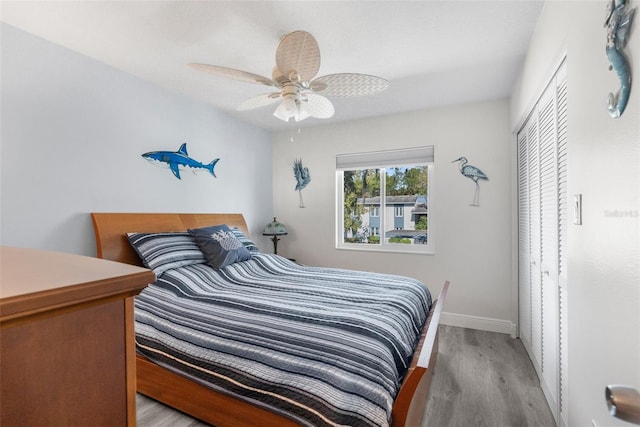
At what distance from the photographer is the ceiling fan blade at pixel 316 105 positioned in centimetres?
214

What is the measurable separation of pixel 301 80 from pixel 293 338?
1.51 metres

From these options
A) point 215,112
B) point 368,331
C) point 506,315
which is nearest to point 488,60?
point 368,331


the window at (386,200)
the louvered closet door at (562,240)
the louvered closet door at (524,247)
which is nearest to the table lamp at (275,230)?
the window at (386,200)

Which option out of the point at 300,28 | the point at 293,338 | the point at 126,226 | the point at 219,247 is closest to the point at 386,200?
the point at 219,247

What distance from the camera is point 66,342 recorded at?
18.0 inches

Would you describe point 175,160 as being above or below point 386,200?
above

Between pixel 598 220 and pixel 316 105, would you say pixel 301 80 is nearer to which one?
pixel 316 105

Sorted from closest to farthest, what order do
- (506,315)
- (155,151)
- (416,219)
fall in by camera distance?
(155,151)
(506,315)
(416,219)

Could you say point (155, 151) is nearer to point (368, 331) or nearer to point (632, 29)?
point (368, 331)

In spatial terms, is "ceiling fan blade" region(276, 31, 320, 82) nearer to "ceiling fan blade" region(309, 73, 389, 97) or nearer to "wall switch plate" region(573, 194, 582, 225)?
"ceiling fan blade" region(309, 73, 389, 97)

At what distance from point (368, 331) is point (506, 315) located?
2340mm

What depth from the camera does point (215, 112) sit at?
3.38 m

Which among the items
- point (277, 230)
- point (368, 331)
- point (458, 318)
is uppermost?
point (277, 230)

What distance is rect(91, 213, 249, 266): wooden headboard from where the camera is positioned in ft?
7.59
